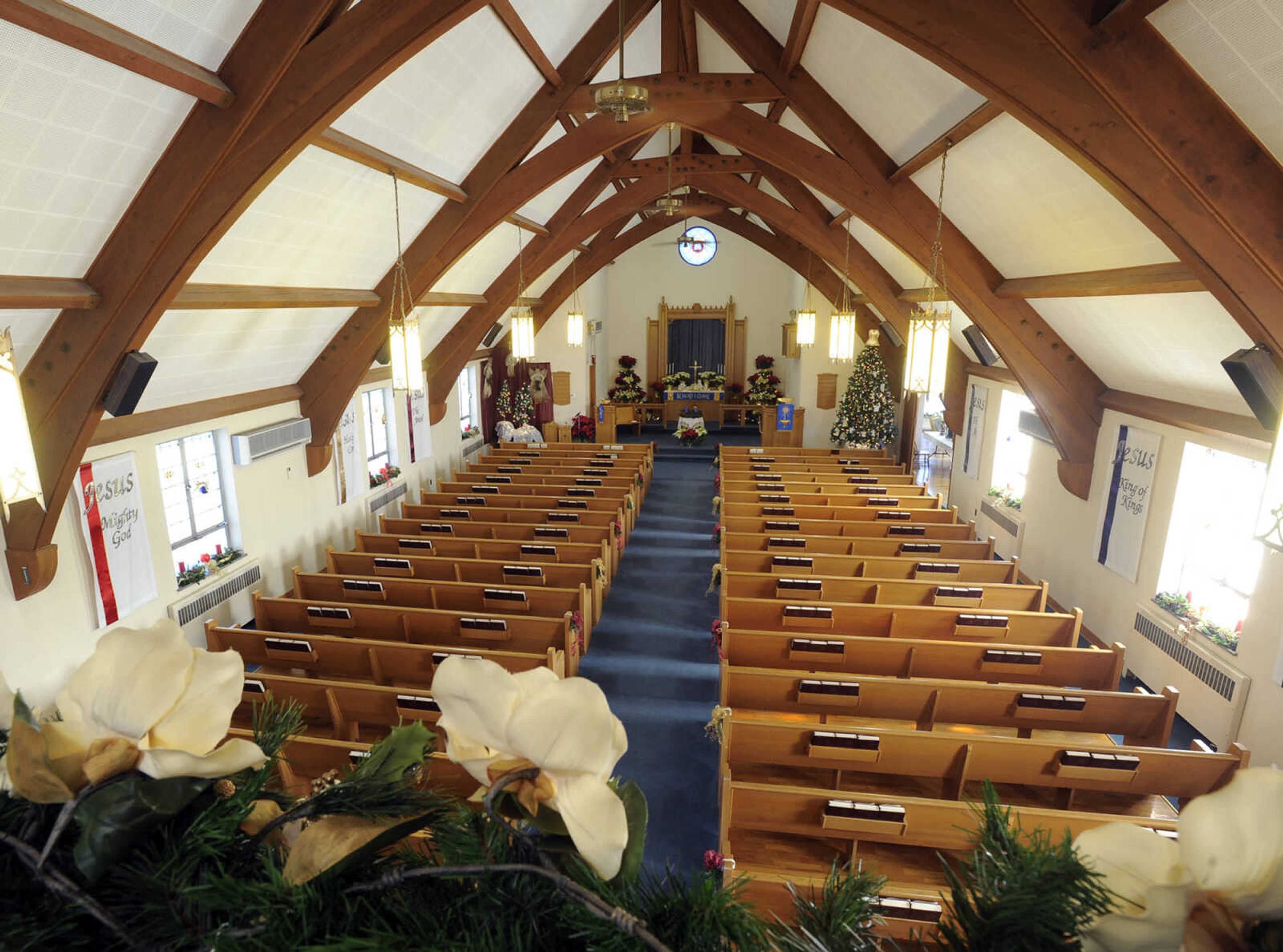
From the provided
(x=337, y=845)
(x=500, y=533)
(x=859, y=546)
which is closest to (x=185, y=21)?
(x=337, y=845)

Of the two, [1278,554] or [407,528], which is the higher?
[1278,554]

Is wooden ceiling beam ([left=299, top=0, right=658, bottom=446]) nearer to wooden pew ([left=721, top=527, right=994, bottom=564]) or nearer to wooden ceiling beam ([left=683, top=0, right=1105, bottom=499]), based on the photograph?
wooden ceiling beam ([left=683, top=0, right=1105, bottom=499])

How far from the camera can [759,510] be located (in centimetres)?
894

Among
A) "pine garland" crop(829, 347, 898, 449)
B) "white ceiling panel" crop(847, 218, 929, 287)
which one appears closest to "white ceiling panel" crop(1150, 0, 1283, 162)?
"white ceiling panel" crop(847, 218, 929, 287)

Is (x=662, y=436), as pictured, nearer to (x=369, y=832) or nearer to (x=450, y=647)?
(x=450, y=647)

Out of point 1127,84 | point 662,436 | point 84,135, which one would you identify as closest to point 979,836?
point 1127,84

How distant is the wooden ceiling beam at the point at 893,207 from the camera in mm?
6281

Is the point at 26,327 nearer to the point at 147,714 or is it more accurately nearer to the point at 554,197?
the point at 147,714

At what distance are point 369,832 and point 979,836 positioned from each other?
619mm

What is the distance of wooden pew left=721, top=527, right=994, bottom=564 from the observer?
7309mm

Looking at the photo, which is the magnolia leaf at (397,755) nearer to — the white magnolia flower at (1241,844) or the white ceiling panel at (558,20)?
the white magnolia flower at (1241,844)

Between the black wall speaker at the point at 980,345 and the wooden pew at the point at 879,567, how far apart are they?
8.37 ft

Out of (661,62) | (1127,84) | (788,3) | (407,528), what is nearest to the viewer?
(1127,84)

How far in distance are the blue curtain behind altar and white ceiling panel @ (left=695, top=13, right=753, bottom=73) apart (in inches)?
349
